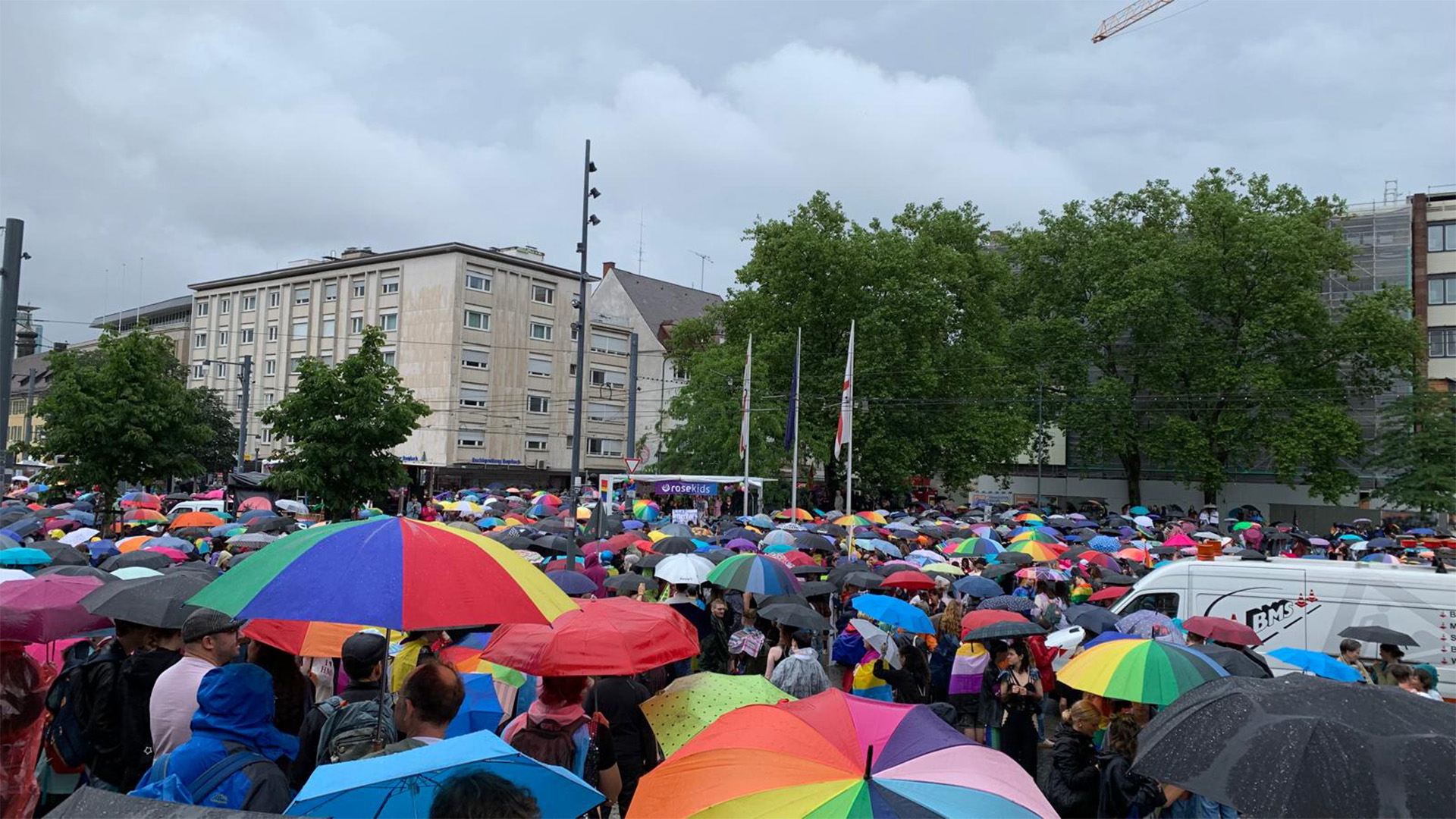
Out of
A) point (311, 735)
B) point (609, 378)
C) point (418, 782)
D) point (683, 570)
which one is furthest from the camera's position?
point (609, 378)

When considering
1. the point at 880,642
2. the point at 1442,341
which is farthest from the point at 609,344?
the point at 880,642

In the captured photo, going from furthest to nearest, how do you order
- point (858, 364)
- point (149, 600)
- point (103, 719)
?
point (858, 364), point (149, 600), point (103, 719)

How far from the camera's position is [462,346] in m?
59.8

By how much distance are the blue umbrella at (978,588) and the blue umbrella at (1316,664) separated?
4.75m

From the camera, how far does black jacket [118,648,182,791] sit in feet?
16.6

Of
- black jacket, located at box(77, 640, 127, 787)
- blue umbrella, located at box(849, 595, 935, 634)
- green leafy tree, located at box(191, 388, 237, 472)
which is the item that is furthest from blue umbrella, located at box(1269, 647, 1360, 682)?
green leafy tree, located at box(191, 388, 237, 472)

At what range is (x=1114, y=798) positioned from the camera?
5.55m

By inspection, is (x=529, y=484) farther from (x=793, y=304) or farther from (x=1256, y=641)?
(x=1256, y=641)

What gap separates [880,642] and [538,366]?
5639cm

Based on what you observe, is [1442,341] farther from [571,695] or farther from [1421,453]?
[571,695]

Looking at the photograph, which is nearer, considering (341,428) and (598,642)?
(598,642)

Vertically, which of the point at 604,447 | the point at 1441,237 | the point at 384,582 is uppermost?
the point at 1441,237

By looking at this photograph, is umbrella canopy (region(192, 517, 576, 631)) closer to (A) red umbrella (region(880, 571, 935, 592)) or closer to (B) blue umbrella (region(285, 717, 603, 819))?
(B) blue umbrella (region(285, 717, 603, 819))

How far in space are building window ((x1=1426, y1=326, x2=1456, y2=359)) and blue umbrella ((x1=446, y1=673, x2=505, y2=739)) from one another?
192 ft
